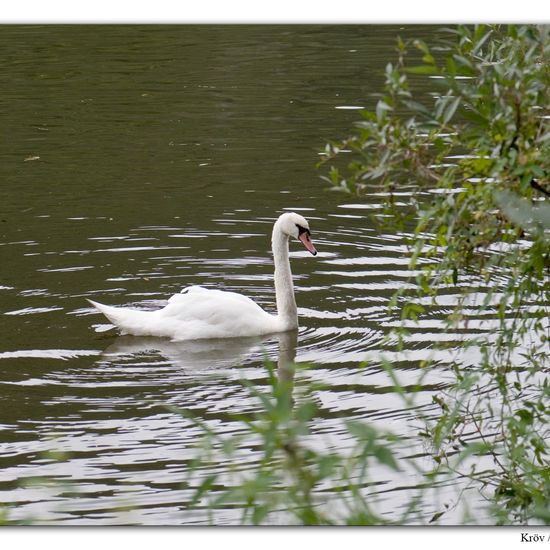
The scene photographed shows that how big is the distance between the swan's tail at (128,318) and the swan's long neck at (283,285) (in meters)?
0.75

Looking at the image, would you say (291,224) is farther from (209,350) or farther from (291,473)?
(291,473)

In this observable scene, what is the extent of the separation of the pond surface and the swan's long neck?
0.14m

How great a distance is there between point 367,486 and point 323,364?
70.5 inches

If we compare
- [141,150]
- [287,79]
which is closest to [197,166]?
[141,150]

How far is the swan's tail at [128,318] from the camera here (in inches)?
304

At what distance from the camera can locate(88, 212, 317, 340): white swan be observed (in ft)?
25.6

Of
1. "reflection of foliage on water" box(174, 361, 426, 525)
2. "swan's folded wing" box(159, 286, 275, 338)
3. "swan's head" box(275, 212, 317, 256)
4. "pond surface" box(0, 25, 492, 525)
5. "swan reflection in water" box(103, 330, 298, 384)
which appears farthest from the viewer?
"swan's head" box(275, 212, 317, 256)

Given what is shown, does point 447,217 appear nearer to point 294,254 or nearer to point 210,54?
point 294,254

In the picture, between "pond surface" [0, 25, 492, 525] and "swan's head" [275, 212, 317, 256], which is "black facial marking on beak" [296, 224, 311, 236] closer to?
"swan's head" [275, 212, 317, 256]

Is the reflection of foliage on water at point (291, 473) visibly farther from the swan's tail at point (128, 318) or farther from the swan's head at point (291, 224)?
the swan's head at point (291, 224)

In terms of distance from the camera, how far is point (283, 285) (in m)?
8.00

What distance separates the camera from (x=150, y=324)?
7.79 metres

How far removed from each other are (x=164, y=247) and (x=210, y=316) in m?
1.38

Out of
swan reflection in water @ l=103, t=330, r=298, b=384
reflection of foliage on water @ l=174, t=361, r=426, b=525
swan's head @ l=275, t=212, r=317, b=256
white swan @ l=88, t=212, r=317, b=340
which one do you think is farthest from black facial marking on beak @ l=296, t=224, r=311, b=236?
reflection of foliage on water @ l=174, t=361, r=426, b=525
